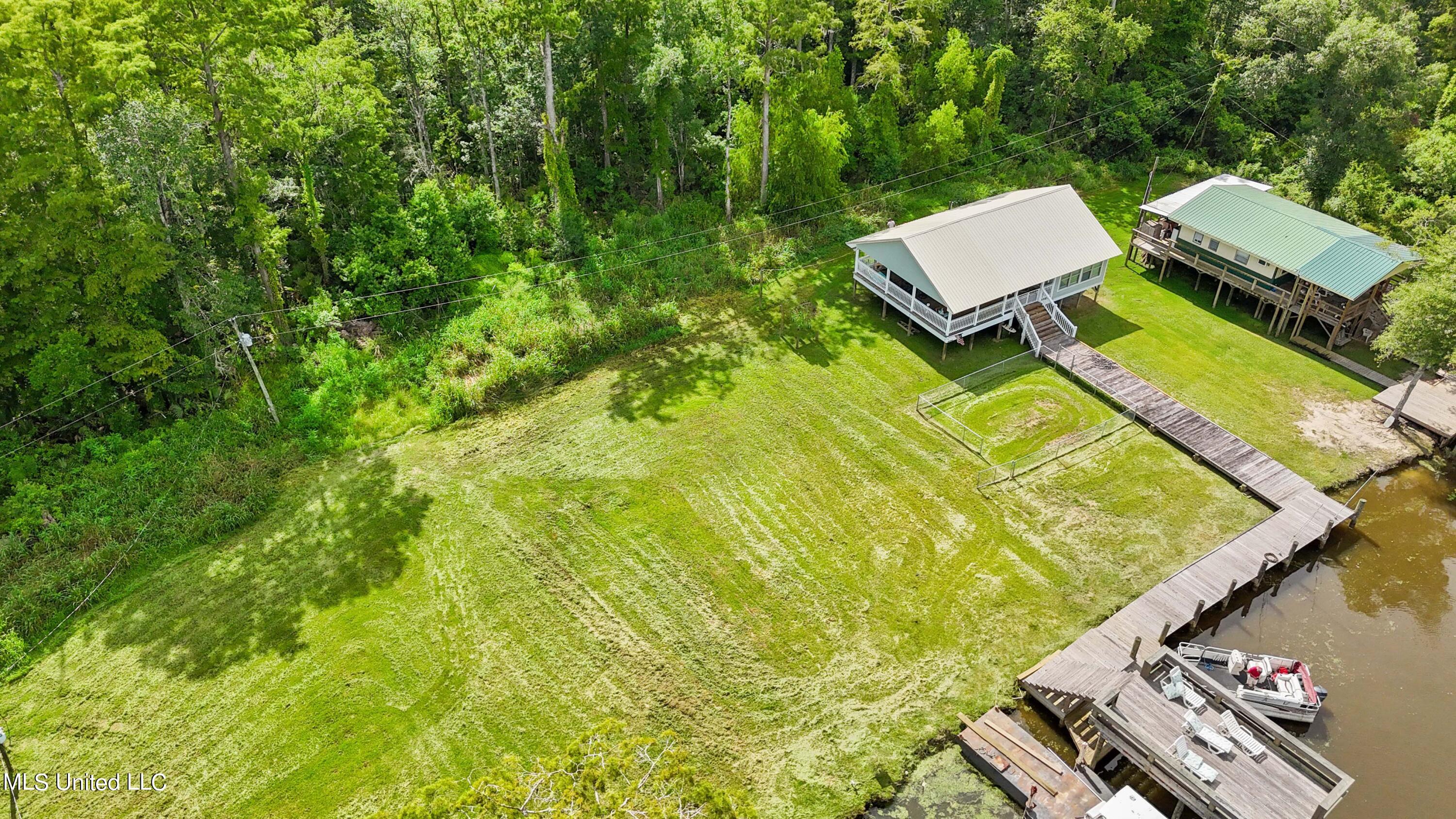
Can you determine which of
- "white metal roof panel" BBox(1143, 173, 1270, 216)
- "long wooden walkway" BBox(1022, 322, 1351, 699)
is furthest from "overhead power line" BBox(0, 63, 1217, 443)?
"long wooden walkway" BBox(1022, 322, 1351, 699)

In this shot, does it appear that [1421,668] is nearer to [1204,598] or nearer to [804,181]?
[1204,598]

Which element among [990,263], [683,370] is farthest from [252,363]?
[990,263]

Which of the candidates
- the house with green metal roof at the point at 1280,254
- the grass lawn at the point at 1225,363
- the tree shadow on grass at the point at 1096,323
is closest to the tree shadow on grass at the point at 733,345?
the tree shadow on grass at the point at 1096,323

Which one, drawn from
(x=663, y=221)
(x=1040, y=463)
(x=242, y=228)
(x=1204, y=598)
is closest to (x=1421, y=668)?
(x=1204, y=598)

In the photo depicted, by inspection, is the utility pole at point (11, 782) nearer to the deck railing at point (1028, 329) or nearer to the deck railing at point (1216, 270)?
the deck railing at point (1028, 329)

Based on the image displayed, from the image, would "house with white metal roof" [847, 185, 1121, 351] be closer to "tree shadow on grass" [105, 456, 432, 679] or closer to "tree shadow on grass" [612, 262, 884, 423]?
"tree shadow on grass" [612, 262, 884, 423]

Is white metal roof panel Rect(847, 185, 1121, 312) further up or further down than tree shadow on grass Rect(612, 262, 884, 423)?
further up

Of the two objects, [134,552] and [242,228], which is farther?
[242,228]

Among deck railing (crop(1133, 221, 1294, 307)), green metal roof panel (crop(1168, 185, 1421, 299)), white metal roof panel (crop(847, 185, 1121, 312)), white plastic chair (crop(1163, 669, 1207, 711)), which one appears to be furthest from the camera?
deck railing (crop(1133, 221, 1294, 307))
